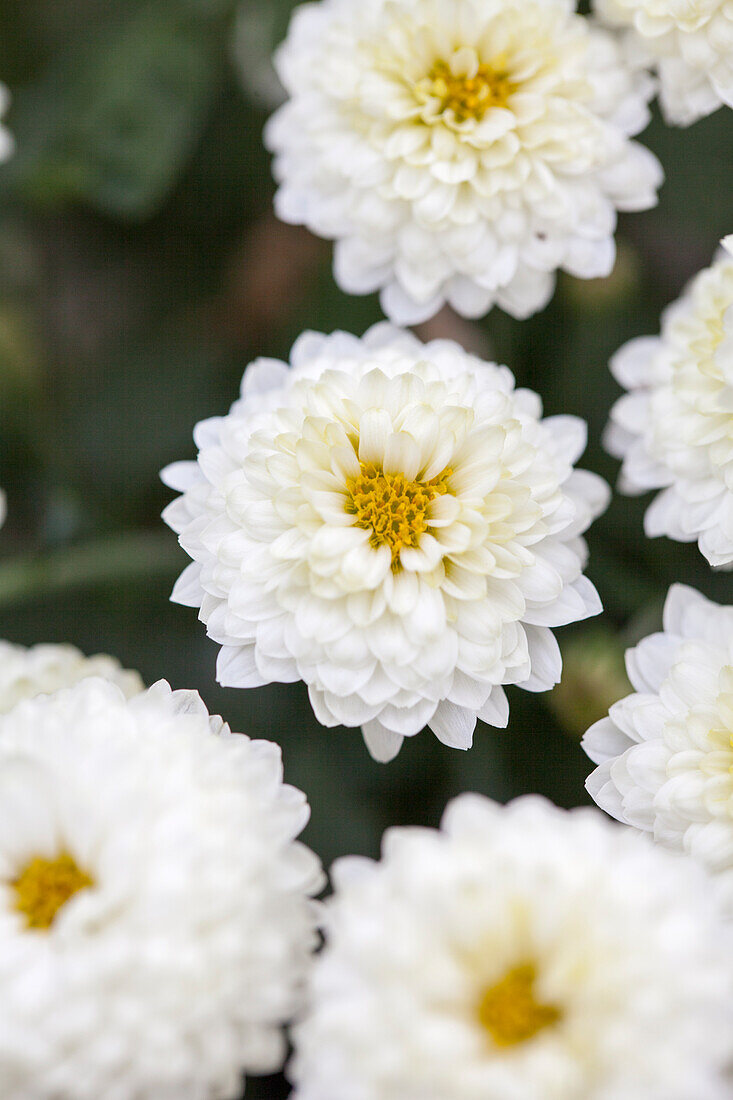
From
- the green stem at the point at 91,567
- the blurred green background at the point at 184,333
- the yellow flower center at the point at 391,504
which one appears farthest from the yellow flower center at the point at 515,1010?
the green stem at the point at 91,567

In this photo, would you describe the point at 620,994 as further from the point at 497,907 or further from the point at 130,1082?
the point at 130,1082

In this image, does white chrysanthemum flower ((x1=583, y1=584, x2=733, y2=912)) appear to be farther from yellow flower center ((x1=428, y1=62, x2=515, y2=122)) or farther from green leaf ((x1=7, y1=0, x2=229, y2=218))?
green leaf ((x1=7, y1=0, x2=229, y2=218))

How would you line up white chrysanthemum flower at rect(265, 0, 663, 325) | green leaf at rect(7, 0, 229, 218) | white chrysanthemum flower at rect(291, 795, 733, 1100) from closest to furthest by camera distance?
white chrysanthemum flower at rect(291, 795, 733, 1100) < white chrysanthemum flower at rect(265, 0, 663, 325) < green leaf at rect(7, 0, 229, 218)

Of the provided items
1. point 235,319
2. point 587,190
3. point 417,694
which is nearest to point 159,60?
point 235,319

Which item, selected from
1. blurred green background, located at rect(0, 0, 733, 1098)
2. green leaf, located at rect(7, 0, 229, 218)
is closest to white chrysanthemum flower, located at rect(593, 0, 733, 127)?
blurred green background, located at rect(0, 0, 733, 1098)

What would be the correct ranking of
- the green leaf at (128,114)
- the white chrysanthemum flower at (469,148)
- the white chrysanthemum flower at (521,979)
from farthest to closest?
the green leaf at (128,114) < the white chrysanthemum flower at (469,148) < the white chrysanthemum flower at (521,979)

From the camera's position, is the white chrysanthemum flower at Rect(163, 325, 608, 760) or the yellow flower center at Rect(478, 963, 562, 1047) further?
the white chrysanthemum flower at Rect(163, 325, 608, 760)

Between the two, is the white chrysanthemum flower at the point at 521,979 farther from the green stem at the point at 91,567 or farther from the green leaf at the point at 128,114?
the green leaf at the point at 128,114
